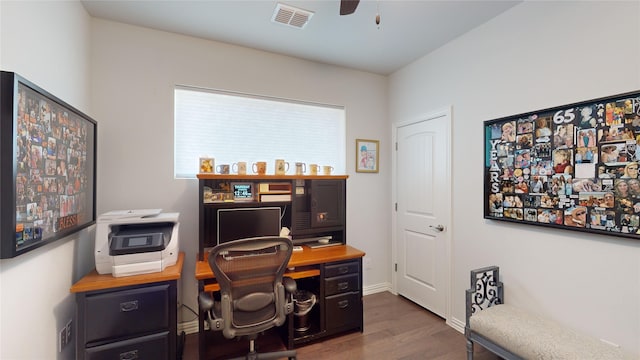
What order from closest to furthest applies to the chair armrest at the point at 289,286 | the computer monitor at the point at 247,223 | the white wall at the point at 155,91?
the chair armrest at the point at 289,286
the white wall at the point at 155,91
the computer monitor at the point at 247,223

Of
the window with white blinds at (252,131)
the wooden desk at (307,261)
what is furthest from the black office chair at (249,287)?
the window with white blinds at (252,131)

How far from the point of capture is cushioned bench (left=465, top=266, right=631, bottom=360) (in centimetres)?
152

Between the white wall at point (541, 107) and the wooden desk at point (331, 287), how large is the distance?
3.26 feet

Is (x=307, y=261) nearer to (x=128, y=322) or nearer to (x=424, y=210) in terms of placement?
(x=128, y=322)

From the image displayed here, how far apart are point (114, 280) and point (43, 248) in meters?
0.43

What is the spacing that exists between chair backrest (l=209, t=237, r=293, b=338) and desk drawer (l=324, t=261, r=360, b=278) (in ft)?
1.93

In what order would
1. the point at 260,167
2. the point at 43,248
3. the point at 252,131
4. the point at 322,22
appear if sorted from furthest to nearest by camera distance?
the point at 252,131 → the point at 260,167 → the point at 322,22 → the point at 43,248

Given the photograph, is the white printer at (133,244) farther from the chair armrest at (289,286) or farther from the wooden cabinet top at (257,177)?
the chair armrest at (289,286)

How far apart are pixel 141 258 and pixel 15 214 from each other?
0.77 meters

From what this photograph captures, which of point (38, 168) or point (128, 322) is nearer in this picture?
point (38, 168)

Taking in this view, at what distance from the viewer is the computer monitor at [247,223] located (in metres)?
2.44

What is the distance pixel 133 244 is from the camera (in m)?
1.86

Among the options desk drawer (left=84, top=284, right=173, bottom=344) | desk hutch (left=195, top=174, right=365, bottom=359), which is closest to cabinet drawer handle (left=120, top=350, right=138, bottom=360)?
desk drawer (left=84, top=284, right=173, bottom=344)

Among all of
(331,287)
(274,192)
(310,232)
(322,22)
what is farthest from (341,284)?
(322,22)
